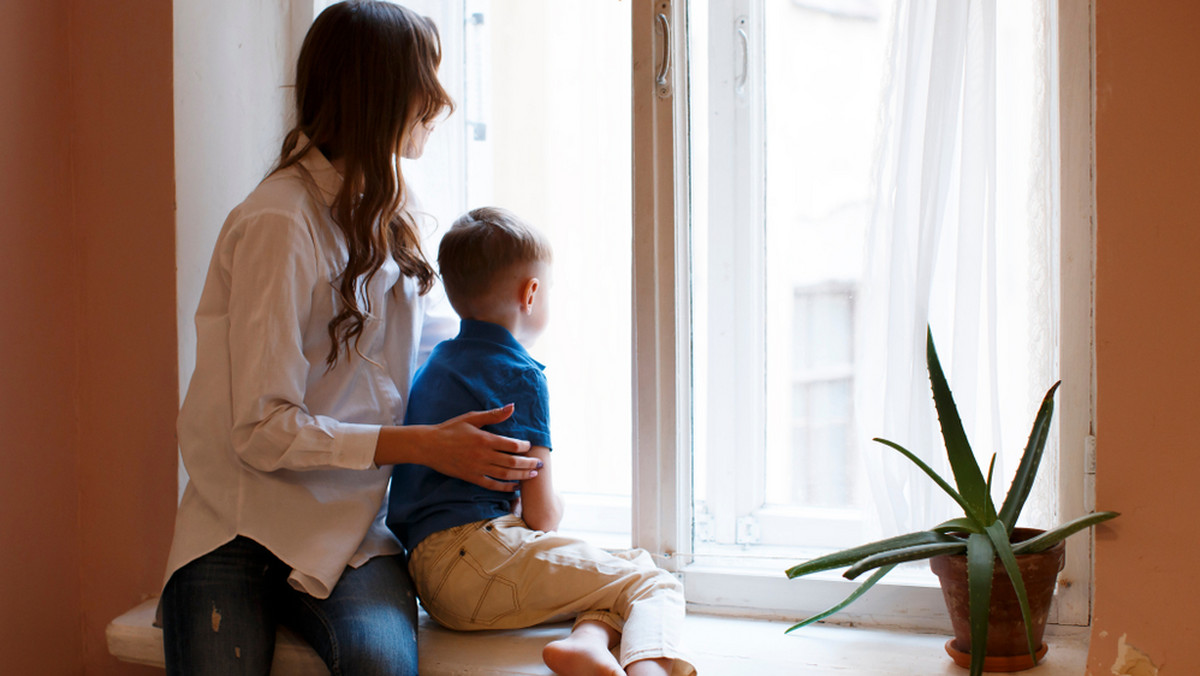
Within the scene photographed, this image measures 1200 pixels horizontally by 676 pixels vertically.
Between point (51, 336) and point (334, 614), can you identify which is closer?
point (334, 614)

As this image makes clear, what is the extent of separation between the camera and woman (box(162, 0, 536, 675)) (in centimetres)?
114

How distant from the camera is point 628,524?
1586mm

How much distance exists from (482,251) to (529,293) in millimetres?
95

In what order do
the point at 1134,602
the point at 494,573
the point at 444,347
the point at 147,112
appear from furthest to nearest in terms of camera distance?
the point at 147,112, the point at 444,347, the point at 494,573, the point at 1134,602

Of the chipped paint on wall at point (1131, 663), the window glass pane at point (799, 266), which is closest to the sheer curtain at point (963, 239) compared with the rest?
the window glass pane at point (799, 266)

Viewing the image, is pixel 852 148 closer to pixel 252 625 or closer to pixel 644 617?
pixel 644 617

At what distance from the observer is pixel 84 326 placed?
5.02ft

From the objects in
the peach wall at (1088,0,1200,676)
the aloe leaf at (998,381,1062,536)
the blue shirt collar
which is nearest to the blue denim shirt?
the blue shirt collar

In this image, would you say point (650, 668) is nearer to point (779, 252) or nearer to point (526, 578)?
point (526, 578)

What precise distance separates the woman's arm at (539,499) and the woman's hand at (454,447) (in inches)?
3.7

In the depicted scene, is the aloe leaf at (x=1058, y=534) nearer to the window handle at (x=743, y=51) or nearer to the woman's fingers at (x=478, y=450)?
the woman's fingers at (x=478, y=450)

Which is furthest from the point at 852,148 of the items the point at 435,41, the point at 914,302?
the point at 435,41

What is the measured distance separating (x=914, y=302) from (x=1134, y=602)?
466 mm

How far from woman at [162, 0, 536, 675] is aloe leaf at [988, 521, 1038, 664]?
2.00ft
